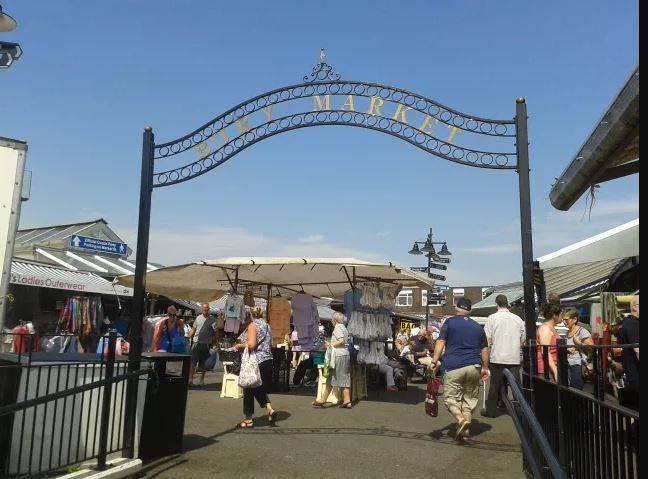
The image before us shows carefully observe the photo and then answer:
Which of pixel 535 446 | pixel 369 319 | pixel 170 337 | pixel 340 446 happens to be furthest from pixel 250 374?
pixel 535 446

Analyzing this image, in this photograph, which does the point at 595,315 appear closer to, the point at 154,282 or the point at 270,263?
the point at 270,263

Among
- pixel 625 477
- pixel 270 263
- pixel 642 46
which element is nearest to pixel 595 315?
pixel 270 263

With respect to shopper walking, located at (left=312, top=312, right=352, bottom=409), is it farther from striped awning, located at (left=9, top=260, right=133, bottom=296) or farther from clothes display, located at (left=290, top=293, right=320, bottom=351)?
striped awning, located at (left=9, top=260, right=133, bottom=296)

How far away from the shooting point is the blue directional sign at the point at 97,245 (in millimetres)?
22141

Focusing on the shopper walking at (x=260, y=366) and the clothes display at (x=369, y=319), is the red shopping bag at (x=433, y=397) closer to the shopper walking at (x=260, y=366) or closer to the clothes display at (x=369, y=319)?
the shopper walking at (x=260, y=366)

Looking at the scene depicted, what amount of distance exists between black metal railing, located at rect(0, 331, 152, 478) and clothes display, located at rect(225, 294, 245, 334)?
6.14 m

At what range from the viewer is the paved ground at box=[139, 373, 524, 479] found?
243 inches

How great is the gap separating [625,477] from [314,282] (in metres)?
11.2

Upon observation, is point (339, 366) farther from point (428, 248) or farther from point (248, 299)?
point (428, 248)

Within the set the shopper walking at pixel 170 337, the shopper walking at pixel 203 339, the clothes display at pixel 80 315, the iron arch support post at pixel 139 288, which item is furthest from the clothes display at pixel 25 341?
the shopper walking at pixel 203 339

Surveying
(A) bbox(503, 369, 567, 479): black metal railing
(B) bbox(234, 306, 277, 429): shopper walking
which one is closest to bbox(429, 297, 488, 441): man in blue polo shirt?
(B) bbox(234, 306, 277, 429): shopper walking

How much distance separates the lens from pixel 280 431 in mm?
8141

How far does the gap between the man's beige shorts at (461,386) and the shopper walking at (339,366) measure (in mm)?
3121

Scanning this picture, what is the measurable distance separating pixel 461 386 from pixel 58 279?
11.7m
